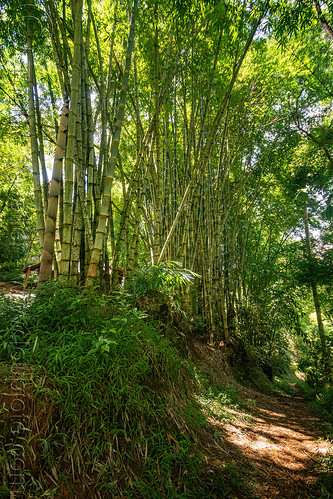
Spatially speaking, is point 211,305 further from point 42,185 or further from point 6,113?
point 6,113

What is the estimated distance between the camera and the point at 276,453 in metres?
1.75

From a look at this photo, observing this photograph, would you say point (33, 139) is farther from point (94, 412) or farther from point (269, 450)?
point (269, 450)

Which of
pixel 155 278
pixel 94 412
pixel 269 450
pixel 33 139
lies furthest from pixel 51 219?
pixel 269 450

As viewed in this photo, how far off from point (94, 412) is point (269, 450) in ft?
4.72

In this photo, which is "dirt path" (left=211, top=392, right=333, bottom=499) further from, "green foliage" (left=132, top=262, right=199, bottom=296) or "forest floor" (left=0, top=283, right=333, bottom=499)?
"green foliage" (left=132, top=262, right=199, bottom=296)

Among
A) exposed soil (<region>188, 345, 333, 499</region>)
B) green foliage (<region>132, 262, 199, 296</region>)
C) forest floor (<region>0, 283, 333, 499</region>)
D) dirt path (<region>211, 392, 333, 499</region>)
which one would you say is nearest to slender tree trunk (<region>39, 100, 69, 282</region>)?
forest floor (<region>0, 283, 333, 499</region>)

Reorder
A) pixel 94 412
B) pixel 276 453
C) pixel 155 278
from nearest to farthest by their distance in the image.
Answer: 1. pixel 94 412
2. pixel 276 453
3. pixel 155 278

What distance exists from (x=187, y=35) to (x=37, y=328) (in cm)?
313

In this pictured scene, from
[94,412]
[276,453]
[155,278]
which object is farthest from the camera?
[155,278]

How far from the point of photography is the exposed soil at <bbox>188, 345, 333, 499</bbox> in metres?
1.34

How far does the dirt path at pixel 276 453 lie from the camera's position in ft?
4.40

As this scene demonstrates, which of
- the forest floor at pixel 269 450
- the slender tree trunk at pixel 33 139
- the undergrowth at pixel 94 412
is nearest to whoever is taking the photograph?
the undergrowth at pixel 94 412

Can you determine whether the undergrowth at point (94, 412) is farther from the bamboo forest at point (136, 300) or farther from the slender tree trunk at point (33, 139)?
the slender tree trunk at point (33, 139)

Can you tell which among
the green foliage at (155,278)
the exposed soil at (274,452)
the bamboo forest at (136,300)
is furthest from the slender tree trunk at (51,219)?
the exposed soil at (274,452)
